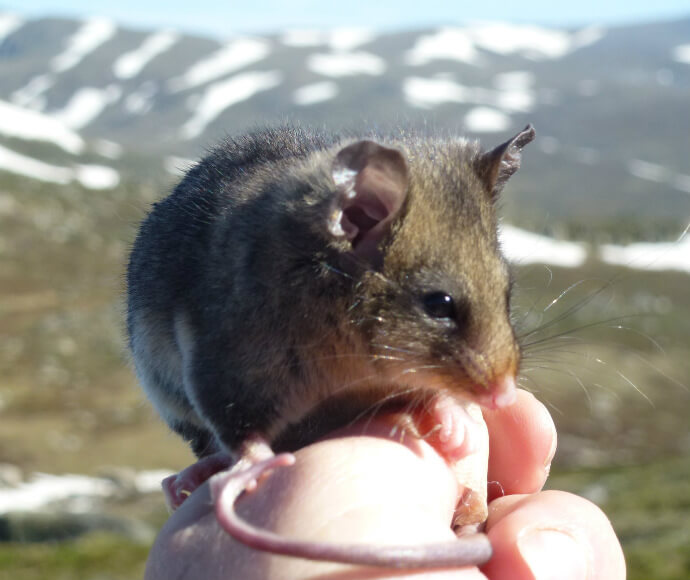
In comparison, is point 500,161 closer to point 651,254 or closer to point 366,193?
point 366,193

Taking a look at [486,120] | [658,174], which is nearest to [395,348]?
[658,174]

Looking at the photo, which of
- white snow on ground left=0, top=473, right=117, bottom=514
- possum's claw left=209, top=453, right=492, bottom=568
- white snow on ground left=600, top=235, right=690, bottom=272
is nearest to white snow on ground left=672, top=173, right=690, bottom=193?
white snow on ground left=600, top=235, right=690, bottom=272

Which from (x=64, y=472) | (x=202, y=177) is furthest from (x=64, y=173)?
(x=202, y=177)

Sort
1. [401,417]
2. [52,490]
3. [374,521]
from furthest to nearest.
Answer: [52,490], [401,417], [374,521]

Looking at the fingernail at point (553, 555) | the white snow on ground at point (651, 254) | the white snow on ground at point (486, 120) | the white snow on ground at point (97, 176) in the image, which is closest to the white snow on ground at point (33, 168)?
the white snow on ground at point (97, 176)

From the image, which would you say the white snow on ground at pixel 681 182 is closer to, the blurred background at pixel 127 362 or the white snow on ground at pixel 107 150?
the blurred background at pixel 127 362

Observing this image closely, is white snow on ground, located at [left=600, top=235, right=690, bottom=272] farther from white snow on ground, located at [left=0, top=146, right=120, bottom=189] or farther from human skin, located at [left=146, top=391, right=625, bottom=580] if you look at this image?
human skin, located at [left=146, top=391, right=625, bottom=580]
